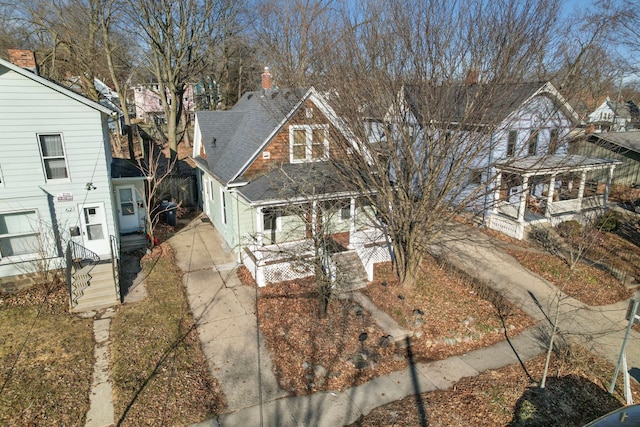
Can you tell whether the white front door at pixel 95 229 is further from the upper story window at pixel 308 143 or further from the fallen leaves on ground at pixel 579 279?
the fallen leaves on ground at pixel 579 279

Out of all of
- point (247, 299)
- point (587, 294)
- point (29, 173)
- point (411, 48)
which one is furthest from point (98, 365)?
point (587, 294)

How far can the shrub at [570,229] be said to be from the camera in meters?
17.9

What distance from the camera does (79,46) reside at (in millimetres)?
25219

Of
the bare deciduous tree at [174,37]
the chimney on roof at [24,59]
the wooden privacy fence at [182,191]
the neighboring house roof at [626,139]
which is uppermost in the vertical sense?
the bare deciduous tree at [174,37]

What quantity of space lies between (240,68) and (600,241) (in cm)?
3210

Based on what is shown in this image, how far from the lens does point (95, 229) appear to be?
1435 cm

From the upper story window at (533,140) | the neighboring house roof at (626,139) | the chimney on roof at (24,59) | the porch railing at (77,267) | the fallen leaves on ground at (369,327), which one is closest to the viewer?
the fallen leaves on ground at (369,327)

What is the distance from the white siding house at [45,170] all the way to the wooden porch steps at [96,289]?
1.12m

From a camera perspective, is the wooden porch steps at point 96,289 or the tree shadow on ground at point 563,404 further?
the wooden porch steps at point 96,289

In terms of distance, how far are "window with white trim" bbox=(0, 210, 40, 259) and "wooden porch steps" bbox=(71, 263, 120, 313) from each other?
6.00ft

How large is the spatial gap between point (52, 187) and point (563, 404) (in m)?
15.6

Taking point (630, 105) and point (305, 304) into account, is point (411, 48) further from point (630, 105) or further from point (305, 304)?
point (630, 105)

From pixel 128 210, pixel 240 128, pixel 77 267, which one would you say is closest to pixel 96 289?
pixel 77 267

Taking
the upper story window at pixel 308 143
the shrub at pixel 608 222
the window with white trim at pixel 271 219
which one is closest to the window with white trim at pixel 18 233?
the window with white trim at pixel 271 219
